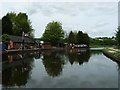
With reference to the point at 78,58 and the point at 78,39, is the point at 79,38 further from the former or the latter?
the point at 78,58

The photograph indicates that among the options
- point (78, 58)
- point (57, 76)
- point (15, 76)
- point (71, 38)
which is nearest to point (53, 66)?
point (57, 76)

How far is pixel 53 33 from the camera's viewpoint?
10675 centimetres

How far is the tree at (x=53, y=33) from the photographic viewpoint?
106 m

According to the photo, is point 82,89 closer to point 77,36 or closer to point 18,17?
point 18,17

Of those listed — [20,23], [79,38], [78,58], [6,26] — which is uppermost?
[20,23]

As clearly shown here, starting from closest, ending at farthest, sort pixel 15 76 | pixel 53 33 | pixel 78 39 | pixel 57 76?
pixel 15 76, pixel 57 76, pixel 53 33, pixel 78 39

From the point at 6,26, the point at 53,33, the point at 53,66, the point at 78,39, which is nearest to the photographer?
the point at 53,66

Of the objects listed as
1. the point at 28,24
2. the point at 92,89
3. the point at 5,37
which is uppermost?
the point at 28,24

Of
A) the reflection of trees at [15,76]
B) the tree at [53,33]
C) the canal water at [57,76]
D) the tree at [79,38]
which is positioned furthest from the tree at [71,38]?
the reflection of trees at [15,76]

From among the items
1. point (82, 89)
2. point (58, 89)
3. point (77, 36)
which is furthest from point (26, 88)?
point (77, 36)

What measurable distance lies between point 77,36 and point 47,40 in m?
29.1

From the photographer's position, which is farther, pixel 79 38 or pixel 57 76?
pixel 79 38

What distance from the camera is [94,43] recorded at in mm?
171750

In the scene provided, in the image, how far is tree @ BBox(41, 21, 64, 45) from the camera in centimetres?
10644
